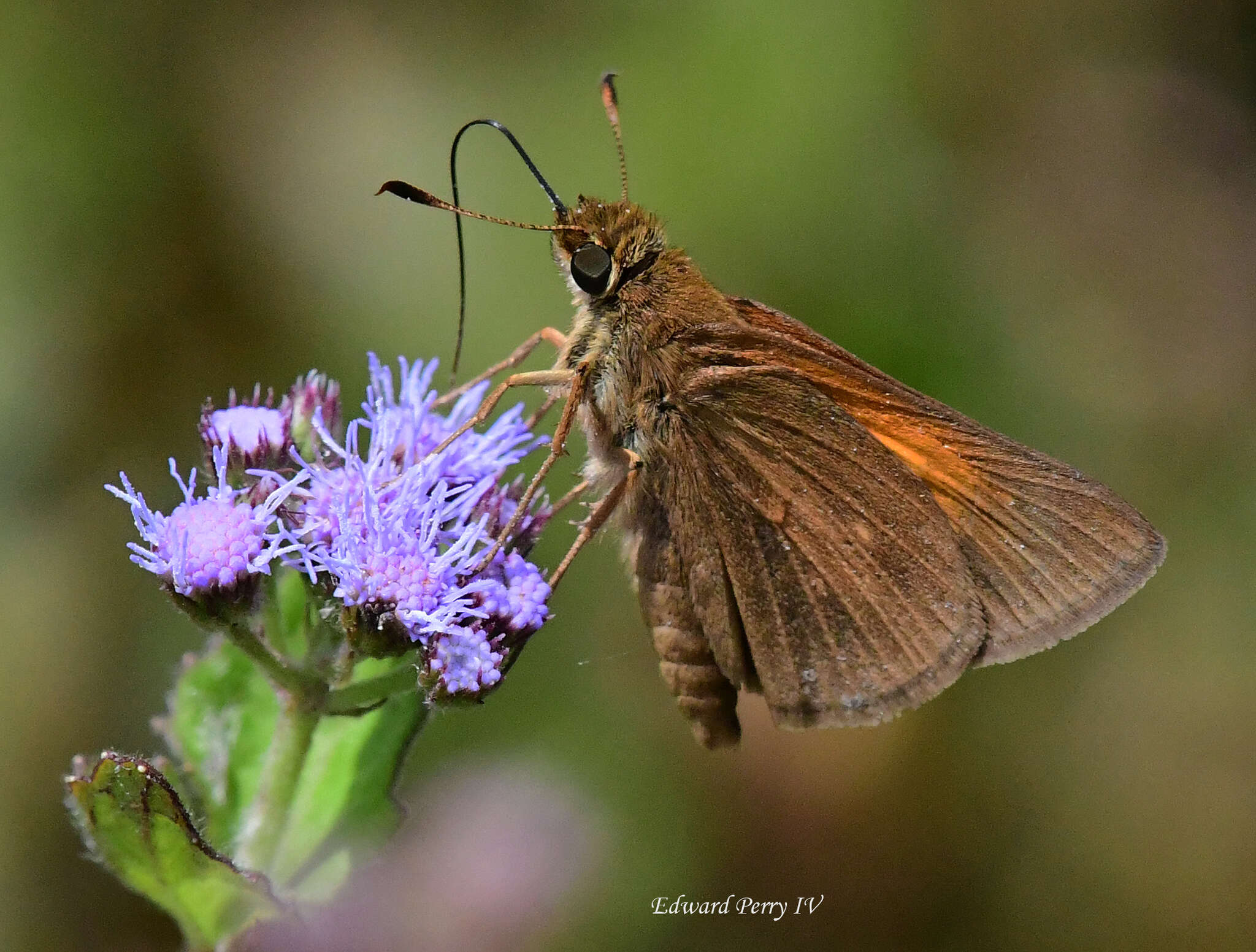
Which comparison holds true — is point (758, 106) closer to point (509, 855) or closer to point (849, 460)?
point (849, 460)

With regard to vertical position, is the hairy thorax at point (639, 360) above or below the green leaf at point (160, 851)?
above

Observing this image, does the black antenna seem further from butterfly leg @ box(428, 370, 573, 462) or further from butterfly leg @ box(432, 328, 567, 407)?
butterfly leg @ box(428, 370, 573, 462)

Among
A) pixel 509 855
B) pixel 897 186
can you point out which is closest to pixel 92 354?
pixel 509 855

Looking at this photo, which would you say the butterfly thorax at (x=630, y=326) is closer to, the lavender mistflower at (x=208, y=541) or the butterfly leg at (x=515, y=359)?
the butterfly leg at (x=515, y=359)

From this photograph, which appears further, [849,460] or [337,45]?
[337,45]

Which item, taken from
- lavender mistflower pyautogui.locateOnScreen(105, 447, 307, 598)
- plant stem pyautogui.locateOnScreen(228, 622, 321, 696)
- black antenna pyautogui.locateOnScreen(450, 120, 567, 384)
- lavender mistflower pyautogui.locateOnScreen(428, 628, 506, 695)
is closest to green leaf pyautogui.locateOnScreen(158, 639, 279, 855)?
plant stem pyautogui.locateOnScreen(228, 622, 321, 696)

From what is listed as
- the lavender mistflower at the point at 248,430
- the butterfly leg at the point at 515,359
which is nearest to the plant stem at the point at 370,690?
the lavender mistflower at the point at 248,430
